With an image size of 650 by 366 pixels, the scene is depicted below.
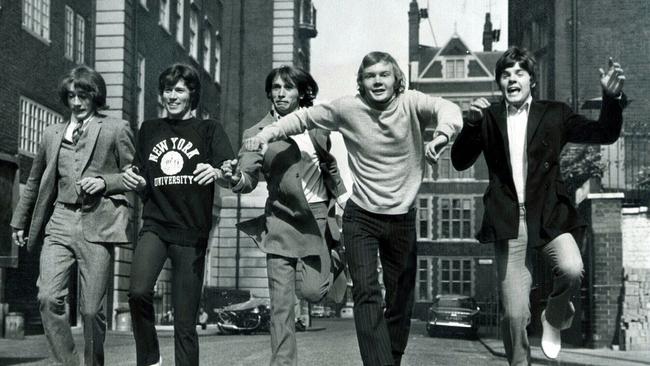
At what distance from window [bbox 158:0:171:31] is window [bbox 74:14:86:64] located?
5.47m

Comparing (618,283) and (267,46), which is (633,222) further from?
(267,46)

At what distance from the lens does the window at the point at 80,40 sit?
26.2m

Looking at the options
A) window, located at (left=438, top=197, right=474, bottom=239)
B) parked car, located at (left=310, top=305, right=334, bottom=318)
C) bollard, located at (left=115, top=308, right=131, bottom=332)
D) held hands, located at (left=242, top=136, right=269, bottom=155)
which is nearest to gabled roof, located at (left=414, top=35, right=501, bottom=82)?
window, located at (left=438, top=197, right=474, bottom=239)

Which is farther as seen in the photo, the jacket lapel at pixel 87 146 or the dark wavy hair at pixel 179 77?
the jacket lapel at pixel 87 146

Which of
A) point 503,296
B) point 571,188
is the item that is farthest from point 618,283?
point 503,296

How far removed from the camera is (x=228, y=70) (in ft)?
143

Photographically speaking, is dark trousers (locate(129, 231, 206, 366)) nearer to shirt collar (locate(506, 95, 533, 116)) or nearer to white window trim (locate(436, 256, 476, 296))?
shirt collar (locate(506, 95, 533, 116))

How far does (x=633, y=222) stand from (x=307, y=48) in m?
47.1

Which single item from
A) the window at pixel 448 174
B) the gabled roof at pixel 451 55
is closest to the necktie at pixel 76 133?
the window at pixel 448 174

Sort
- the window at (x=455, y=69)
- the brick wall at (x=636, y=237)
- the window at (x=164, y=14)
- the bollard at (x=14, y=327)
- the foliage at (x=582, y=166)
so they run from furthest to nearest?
the window at (x=455, y=69) → the window at (x=164, y=14) → the foliage at (x=582, y=166) → the bollard at (x=14, y=327) → the brick wall at (x=636, y=237)

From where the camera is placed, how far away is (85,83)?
6.70m

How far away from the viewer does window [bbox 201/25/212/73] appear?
130 feet

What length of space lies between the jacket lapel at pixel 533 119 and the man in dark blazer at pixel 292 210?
1320mm

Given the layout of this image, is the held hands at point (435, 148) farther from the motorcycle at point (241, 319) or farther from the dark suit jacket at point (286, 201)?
the motorcycle at point (241, 319)
